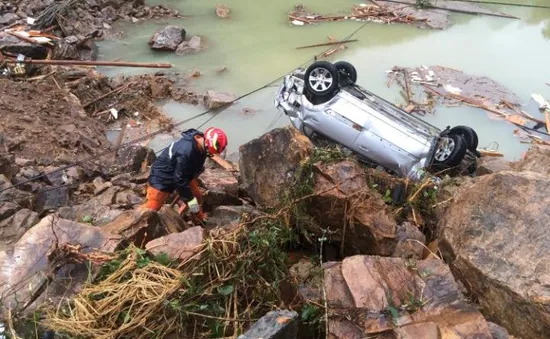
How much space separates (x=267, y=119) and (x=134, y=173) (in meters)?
3.43

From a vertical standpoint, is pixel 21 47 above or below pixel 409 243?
below

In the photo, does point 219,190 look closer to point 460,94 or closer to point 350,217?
point 350,217

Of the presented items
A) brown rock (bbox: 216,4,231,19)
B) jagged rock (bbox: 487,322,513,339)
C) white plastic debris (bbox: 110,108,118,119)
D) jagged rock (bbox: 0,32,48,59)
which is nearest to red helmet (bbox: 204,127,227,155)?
jagged rock (bbox: 487,322,513,339)

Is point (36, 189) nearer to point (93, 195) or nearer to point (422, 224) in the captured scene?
point (93, 195)

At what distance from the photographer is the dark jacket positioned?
610cm

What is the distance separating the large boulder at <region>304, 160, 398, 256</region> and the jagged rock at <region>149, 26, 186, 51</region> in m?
8.95

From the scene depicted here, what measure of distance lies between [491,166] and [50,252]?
6859 millimetres

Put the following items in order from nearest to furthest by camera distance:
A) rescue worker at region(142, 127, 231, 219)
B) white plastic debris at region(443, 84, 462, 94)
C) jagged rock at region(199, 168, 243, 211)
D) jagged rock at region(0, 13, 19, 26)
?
1. rescue worker at region(142, 127, 231, 219)
2. jagged rock at region(199, 168, 243, 211)
3. white plastic debris at region(443, 84, 462, 94)
4. jagged rock at region(0, 13, 19, 26)

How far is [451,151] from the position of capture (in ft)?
26.5

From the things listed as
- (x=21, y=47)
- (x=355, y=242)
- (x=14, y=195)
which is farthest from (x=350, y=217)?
(x=21, y=47)

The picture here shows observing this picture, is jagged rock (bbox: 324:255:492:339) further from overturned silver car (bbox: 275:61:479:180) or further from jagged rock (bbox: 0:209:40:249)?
overturned silver car (bbox: 275:61:479:180)

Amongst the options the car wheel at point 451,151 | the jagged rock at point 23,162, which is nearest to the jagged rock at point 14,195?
the jagged rock at point 23,162

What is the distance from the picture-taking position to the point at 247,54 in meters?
13.5

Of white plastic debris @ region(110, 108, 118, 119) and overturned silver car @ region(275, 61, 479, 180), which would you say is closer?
overturned silver car @ region(275, 61, 479, 180)
